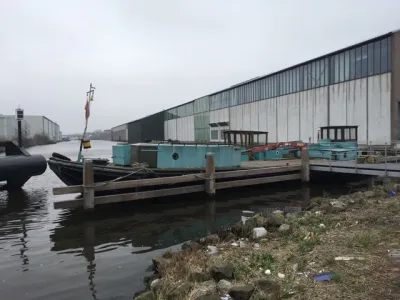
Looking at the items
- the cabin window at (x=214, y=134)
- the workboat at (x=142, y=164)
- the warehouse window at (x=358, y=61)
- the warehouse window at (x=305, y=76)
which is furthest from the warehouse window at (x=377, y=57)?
the cabin window at (x=214, y=134)

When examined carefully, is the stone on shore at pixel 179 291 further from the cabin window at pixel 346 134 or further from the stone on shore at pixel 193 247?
the cabin window at pixel 346 134

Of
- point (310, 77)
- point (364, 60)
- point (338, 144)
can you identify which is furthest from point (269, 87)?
point (338, 144)

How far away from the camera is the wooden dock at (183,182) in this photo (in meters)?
12.0

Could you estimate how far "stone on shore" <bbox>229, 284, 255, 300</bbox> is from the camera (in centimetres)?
434

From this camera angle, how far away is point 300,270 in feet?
16.8

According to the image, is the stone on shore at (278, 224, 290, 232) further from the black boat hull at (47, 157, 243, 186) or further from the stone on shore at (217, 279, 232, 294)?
the black boat hull at (47, 157, 243, 186)

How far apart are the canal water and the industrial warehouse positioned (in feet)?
40.4

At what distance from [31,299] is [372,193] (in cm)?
1032

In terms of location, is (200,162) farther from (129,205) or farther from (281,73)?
(281,73)

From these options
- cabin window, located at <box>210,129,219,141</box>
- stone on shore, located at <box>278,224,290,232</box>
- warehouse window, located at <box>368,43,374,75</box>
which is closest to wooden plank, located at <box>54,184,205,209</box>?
stone on shore, located at <box>278,224,290,232</box>

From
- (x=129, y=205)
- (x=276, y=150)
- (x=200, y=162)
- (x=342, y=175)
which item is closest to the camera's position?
(x=129, y=205)

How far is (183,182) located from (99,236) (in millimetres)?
6244

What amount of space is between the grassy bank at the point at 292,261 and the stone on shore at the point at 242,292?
0.5 inches

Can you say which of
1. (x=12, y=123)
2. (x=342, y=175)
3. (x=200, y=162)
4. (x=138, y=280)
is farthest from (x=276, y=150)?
(x=12, y=123)
